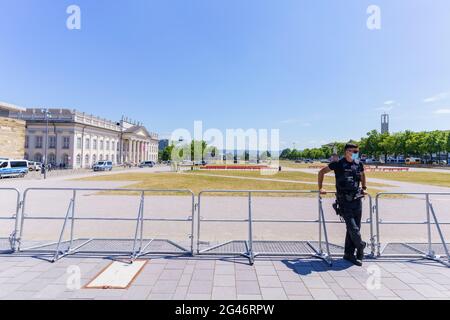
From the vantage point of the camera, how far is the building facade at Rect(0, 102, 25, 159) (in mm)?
30300

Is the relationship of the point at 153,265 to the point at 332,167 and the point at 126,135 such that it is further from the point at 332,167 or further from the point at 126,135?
the point at 126,135

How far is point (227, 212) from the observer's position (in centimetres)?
941

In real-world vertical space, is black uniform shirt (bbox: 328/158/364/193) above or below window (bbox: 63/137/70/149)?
below

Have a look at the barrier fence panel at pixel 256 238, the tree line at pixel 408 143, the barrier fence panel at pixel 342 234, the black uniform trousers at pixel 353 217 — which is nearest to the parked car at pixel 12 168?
the barrier fence panel at pixel 256 238

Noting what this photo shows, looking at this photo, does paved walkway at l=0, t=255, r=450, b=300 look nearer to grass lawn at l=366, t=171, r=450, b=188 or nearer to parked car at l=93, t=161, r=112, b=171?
grass lawn at l=366, t=171, r=450, b=188

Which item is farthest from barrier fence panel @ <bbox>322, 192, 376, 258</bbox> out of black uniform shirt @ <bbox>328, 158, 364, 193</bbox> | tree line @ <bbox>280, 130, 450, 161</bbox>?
tree line @ <bbox>280, 130, 450, 161</bbox>

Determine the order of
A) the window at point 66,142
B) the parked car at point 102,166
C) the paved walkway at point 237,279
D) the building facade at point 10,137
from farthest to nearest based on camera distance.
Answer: the window at point 66,142, the parked car at point 102,166, the building facade at point 10,137, the paved walkway at point 237,279

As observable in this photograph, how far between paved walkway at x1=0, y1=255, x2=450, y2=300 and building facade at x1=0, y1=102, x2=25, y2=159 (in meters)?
35.0

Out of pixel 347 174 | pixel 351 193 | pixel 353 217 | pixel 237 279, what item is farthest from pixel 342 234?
pixel 237 279

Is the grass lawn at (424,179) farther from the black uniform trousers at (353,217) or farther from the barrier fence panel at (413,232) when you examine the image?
the black uniform trousers at (353,217)

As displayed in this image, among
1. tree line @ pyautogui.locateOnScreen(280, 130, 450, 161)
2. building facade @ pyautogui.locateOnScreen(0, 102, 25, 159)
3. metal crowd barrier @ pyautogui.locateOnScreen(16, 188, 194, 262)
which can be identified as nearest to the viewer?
metal crowd barrier @ pyautogui.locateOnScreen(16, 188, 194, 262)

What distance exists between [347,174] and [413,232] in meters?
4.39

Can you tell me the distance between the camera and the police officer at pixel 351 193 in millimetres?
4441

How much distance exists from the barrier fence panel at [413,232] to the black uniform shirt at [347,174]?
0.55 metres
